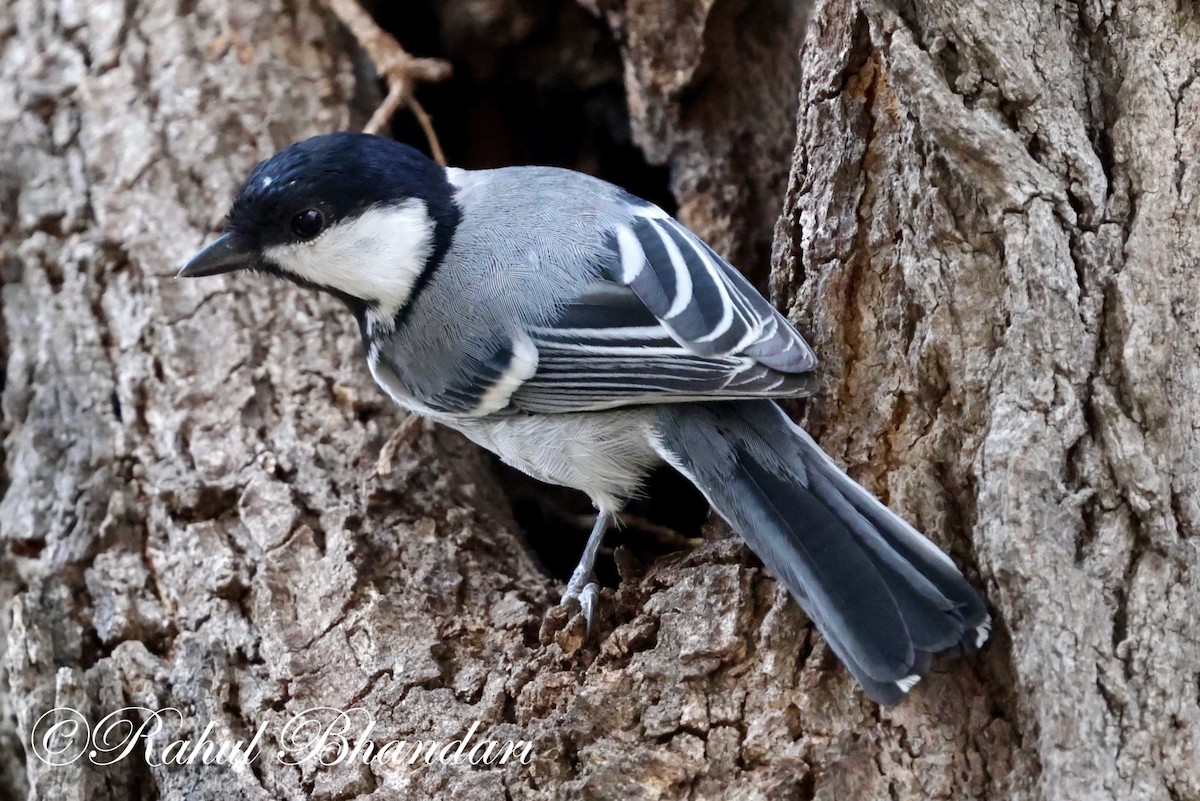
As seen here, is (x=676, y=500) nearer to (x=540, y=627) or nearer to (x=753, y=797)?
(x=540, y=627)

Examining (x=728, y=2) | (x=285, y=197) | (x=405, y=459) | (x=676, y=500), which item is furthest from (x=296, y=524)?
(x=728, y=2)

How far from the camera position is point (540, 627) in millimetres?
1640

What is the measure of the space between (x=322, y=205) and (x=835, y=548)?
1.03 meters

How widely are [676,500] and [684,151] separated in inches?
30.5

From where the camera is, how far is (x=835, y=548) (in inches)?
54.9

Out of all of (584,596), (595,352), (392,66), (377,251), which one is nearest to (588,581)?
(584,596)

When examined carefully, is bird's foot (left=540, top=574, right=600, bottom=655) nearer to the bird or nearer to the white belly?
the bird

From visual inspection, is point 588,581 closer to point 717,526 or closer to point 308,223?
point 717,526

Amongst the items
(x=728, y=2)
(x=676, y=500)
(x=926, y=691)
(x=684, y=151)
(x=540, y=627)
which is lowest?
(x=676, y=500)

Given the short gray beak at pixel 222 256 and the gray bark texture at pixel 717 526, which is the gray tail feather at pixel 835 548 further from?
the short gray beak at pixel 222 256

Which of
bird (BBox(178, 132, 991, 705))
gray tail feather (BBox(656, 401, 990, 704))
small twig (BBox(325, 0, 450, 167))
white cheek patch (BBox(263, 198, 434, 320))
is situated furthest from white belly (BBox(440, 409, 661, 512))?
small twig (BBox(325, 0, 450, 167))

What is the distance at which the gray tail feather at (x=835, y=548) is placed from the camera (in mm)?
1312

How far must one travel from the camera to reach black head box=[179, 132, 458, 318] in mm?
1806

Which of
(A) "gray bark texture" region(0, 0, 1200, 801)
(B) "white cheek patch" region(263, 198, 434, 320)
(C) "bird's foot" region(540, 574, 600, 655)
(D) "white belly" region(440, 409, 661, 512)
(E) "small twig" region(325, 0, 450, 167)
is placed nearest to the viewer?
(A) "gray bark texture" region(0, 0, 1200, 801)
